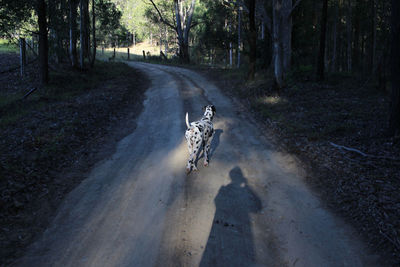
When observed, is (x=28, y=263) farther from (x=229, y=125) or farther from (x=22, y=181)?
(x=229, y=125)

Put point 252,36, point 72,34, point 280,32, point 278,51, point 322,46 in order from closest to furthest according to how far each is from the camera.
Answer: point 278,51 → point 280,32 → point 322,46 → point 252,36 → point 72,34

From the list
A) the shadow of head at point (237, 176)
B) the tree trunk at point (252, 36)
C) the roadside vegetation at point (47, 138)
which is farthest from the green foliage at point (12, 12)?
the shadow of head at point (237, 176)

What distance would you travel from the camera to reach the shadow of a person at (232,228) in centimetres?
530

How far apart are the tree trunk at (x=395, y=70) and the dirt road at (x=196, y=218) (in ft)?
11.3

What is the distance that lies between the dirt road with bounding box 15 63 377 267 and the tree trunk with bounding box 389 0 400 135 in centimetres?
345

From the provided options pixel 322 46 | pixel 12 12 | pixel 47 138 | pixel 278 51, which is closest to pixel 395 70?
pixel 278 51

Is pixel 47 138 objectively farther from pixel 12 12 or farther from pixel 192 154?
pixel 12 12

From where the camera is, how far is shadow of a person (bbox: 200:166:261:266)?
5.30 m

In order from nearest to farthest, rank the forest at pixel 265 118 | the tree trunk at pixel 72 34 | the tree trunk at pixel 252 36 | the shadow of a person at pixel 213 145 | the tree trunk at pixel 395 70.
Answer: the forest at pixel 265 118, the tree trunk at pixel 395 70, the shadow of a person at pixel 213 145, the tree trunk at pixel 252 36, the tree trunk at pixel 72 34

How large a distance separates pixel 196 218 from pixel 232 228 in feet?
2.72

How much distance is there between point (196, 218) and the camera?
6527 mm

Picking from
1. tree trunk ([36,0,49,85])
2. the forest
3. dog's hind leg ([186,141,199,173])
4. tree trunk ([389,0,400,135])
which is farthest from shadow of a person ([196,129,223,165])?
tree trunk ([36,0,49,85])

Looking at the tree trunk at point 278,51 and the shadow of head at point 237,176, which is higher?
the tree trunk at point 278,51

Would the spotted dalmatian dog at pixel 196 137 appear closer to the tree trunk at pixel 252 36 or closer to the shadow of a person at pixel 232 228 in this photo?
the shadow of a person at pixel 232 228
